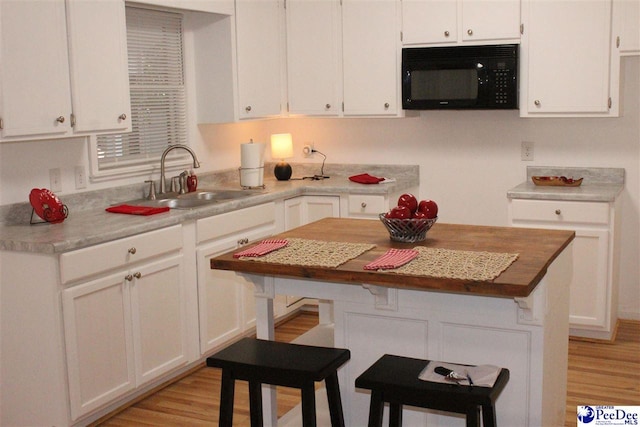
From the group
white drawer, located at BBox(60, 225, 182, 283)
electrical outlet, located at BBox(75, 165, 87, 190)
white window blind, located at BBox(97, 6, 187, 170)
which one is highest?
Result: white window blind, located at BBox(97, 6, 187, 170)

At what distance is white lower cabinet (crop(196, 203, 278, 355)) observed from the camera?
4230mm

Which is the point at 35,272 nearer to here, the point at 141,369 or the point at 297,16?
the point at 141,369

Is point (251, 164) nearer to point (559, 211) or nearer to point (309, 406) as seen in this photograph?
point (559, 211)

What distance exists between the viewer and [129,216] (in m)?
3.94

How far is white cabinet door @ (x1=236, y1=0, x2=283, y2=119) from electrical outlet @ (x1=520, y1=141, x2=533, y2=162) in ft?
5.41

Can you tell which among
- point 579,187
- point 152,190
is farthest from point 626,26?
point 152,190

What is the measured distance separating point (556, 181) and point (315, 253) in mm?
2399

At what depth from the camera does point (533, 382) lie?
273 cm

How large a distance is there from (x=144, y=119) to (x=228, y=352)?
2379 mm

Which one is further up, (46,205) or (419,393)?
(46,205)

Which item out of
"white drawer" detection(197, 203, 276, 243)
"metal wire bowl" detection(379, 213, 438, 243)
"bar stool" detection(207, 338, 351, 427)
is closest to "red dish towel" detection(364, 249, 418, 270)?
"metal wire bowl" detection(379, 213, 438, 243)

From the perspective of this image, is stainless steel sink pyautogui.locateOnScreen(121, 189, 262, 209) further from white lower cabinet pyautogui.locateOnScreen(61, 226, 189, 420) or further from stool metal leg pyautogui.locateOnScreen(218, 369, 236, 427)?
stool metal leg pyautogui.locateOnScreen(218, 369, 236, 427)

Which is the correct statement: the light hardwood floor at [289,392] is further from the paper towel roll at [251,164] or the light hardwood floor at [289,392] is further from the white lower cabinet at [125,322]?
the paper towel roll at [251,164]

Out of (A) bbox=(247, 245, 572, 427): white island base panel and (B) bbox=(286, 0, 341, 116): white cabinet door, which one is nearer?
(A) bbox=(247, 245, 572, 427): white island base panel
